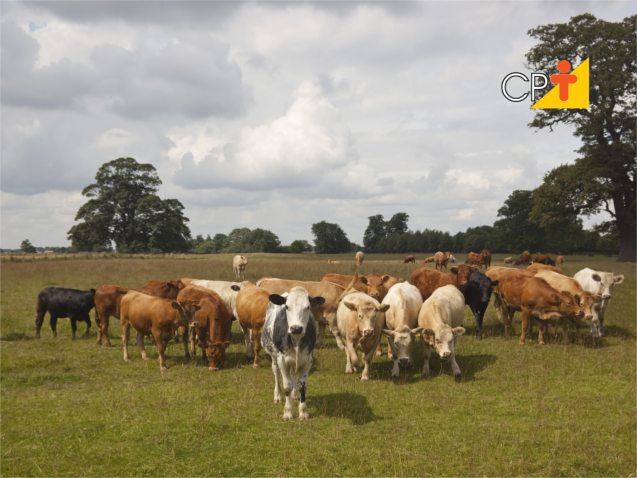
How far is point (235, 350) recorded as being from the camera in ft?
42.9

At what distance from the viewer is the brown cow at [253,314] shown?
444 inches

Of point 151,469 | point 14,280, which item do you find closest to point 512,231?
point 14,280

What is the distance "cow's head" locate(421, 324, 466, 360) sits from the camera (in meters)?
9.88

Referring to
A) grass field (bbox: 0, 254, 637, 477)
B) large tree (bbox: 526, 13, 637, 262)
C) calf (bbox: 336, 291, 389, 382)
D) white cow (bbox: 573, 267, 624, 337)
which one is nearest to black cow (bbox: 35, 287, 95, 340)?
grass field (bbox: 0, 254, 637, 477)

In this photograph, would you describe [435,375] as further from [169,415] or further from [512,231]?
[512,231]

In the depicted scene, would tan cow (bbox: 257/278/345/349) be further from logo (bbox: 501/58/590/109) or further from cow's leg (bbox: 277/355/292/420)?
logo (bbox: 501/58/590/109)

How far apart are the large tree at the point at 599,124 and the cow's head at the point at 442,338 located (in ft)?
92.6

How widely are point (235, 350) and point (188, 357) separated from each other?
130 cm

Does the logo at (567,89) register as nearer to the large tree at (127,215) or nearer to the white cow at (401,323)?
the white cow at (401,323)

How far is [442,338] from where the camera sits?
9.99 meters

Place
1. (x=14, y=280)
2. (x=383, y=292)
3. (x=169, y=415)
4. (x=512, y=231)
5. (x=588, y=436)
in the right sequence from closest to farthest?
(x=588, y=436) → (x=169, y=415) → (x=383, y=292) → (x=14, y=280) → (x=512, y=231)

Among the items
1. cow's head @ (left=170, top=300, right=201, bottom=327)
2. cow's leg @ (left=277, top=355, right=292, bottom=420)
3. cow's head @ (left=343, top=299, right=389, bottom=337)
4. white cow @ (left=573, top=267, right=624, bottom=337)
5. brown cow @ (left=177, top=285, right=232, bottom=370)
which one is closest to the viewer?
cow's leg @ (left=277, top=355, right=292, bottom=420)

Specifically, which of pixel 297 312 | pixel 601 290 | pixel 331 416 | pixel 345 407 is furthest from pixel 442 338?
pixel 601 290

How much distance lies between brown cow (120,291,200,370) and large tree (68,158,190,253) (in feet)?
162
